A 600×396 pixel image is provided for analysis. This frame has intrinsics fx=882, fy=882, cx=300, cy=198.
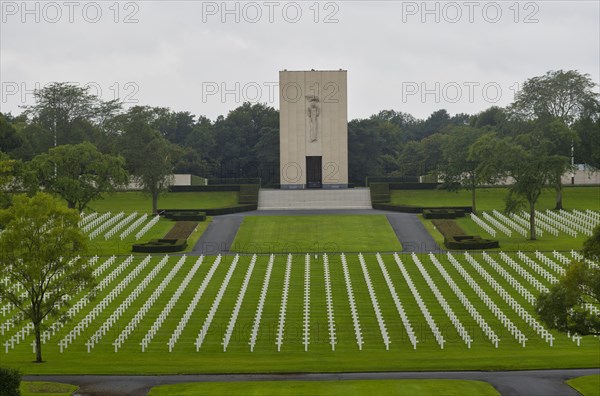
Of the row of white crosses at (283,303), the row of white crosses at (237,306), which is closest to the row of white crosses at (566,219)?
the row of white crosses at (283,303)

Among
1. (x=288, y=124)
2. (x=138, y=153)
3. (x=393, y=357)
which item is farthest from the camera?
(x=288, y=124)

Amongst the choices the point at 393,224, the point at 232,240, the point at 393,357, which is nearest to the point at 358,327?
the point at 393,357

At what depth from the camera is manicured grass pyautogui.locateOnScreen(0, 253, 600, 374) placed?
37.7 m

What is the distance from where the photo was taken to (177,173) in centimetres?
12462

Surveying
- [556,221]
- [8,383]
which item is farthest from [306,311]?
[556,221]

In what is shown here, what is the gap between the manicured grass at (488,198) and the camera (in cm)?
9488

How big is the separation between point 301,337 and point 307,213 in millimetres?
50215

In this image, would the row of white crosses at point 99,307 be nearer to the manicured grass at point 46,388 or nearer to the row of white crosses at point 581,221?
the manicured grass at point 46,388

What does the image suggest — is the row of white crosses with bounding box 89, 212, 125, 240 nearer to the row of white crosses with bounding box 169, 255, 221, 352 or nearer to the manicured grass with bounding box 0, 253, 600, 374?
the manicured grass with bounding box 0, 253, 600, 374

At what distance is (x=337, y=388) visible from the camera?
33.1 m

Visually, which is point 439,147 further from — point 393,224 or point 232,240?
point 232,240

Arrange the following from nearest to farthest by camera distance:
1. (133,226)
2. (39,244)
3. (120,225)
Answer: (39,244) → (120,225) → (133,226)

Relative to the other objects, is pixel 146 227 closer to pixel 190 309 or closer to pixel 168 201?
pixel 168 201

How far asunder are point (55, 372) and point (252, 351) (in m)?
9.05
